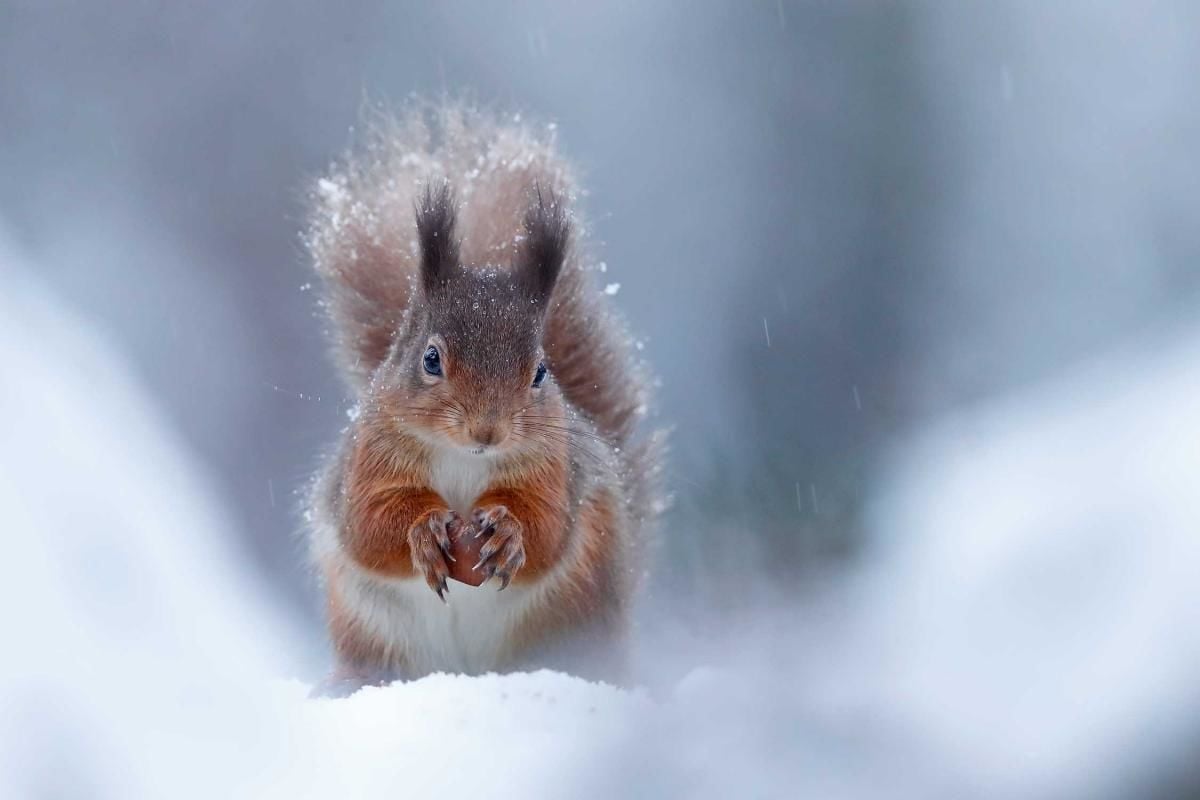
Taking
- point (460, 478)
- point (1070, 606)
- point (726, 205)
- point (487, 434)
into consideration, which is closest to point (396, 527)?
point (460, 478)

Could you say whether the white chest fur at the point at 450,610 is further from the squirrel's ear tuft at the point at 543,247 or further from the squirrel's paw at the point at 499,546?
the squirrel's ear tuft at the point at 543,247

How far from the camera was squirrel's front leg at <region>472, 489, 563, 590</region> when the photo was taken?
4.67ft

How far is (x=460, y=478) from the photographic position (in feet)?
5.11

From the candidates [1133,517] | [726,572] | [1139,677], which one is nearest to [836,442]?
[726,572]

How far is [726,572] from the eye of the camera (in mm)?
2750

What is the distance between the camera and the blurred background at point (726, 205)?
118 inches

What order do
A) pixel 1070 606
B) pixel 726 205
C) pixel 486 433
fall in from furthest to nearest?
pixel 726 205
pixel 486 433
pixel 1070 606

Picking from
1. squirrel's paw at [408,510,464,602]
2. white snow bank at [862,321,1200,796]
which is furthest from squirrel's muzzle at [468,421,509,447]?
white snow bank at [862,321,1200,796]

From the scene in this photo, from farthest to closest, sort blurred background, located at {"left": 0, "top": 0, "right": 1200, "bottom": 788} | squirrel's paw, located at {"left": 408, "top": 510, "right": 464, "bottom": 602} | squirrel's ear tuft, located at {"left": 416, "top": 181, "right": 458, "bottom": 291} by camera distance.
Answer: blurred background, located at {"left": 0, "top": 0, "right": 1200, "bottom": 788}, squirrel's ear tuft, located at {"left": 416, "top": 181, "right": 458, "bottom": 291}, squirrel's paw, located at {"left": 408, "top": 510, "right": 464, "bottom": 602}

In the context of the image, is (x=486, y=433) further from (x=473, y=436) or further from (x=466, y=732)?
(x=466, y=732)

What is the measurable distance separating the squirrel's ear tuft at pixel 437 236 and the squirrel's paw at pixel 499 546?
329 mm

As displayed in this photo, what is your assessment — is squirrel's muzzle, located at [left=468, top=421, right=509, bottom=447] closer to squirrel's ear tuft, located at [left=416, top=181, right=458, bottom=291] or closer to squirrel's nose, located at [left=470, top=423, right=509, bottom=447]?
squirrel's nose, located at [left=470, top=423, right=509, bottom=447]

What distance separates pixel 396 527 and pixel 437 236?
37cm

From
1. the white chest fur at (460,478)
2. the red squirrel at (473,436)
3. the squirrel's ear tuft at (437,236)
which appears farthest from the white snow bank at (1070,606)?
the squirrel's ear tuft at (437,236)
